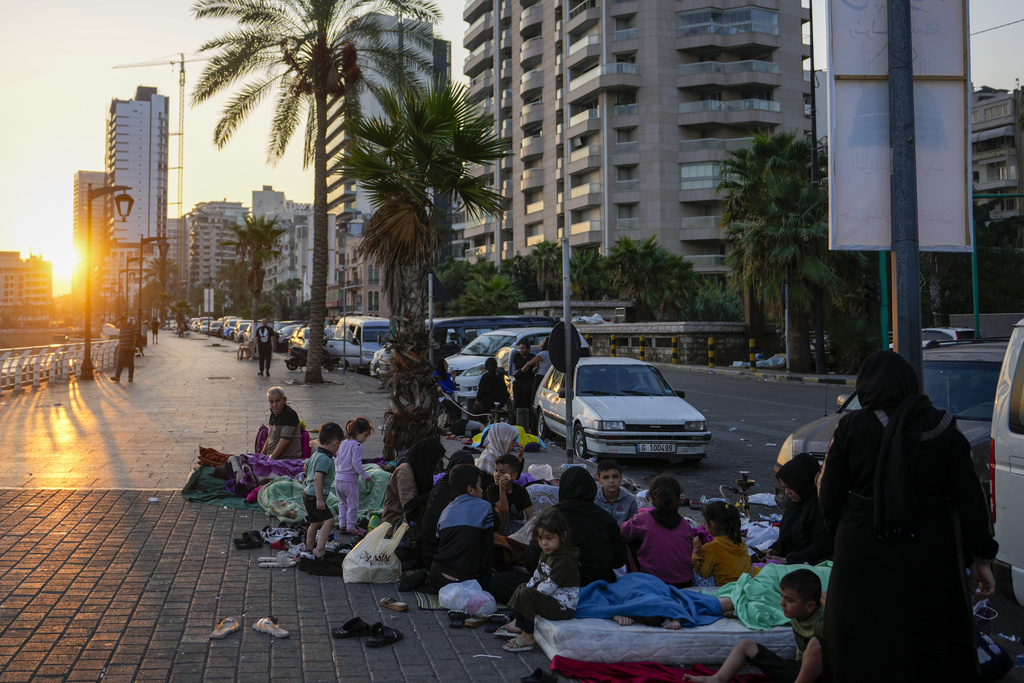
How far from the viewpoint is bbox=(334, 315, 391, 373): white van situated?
1224 inches

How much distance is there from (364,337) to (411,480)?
24.4 metres

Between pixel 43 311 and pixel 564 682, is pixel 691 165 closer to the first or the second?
pixel 564 682

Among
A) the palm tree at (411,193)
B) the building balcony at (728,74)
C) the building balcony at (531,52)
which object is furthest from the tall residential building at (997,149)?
the palm tree at (411,193)

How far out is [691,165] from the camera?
213 ft

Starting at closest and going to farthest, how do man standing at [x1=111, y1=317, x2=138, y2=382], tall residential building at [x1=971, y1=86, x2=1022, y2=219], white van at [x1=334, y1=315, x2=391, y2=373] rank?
man standing at [x1=111, y1=317, x2=138, y2=382] < white van at [x1=334, y1=315, x2=391, y2=373] < tall residential building at [x1=971, y1=86, x2=1022, y2=219]

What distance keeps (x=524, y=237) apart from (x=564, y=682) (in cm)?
7299

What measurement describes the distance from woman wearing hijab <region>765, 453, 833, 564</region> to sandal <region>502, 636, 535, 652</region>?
214 centimetres

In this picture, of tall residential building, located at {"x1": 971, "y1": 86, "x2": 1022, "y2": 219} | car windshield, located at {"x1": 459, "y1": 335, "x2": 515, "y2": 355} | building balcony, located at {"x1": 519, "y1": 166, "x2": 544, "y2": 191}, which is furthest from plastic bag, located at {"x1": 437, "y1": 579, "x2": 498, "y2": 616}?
building balcony, located at {"x1": 519, "y1": 166, "x2": 544, "y2": 191}

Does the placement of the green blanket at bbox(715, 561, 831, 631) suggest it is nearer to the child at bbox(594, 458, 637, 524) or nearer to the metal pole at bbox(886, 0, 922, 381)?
the child at bbox(594, 458, 637, 524)

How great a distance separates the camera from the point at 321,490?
7.21 metres

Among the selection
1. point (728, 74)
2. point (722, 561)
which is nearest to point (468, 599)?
point (722, 561)

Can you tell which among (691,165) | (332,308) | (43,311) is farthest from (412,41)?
(43,311)

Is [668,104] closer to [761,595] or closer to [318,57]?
[318,57]

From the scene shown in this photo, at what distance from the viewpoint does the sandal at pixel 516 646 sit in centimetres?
512
